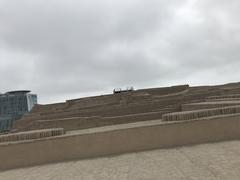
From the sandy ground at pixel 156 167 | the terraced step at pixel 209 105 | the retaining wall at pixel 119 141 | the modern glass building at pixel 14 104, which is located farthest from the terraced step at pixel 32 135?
the modern glass building at pixel 14 104

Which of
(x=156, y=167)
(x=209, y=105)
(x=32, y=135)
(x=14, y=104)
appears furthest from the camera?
(x=14, y=104)

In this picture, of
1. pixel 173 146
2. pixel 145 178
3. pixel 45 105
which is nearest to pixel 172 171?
pixel 145 178

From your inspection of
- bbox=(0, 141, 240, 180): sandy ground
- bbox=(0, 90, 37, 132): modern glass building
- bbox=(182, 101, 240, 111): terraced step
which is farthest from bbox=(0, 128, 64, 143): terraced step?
bbox=(0, 90, 37, 132): modern glass building

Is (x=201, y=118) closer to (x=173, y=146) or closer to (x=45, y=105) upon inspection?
(x=173, y=146)

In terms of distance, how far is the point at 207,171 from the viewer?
7359 mm

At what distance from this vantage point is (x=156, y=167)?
8.23 m

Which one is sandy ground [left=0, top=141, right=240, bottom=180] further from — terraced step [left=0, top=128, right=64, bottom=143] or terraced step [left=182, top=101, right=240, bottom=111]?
terraced step [left=182, top=101, right=240, bottom=111]

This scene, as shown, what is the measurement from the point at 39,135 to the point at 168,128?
3330 millimetres

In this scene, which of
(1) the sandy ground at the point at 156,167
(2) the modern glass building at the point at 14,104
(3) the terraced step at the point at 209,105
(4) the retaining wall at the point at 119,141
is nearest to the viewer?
(1) the sandy ground at the point at 156,167

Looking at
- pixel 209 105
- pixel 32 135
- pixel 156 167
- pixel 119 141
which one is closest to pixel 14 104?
pixel 32 135

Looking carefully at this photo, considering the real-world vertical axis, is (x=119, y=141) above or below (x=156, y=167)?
above

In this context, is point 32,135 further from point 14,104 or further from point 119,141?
point 14,104

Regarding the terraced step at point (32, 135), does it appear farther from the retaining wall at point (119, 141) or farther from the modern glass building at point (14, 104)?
the modern glass building at point (14, 104)

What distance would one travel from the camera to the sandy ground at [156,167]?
7387 millimetres
